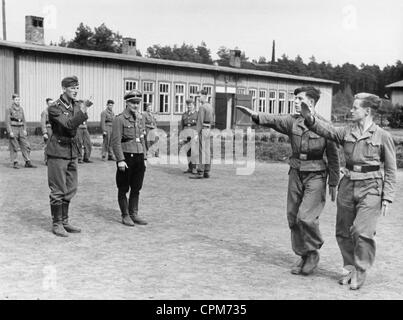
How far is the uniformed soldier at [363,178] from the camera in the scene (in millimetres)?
5406

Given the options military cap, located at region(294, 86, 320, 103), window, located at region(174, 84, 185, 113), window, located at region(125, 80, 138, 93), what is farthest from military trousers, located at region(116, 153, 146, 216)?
window, located at region(174, 84, 185, 113)

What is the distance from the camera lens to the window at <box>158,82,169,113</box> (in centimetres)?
3141

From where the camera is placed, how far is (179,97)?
3250 centimetres

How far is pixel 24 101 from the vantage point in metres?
24.6

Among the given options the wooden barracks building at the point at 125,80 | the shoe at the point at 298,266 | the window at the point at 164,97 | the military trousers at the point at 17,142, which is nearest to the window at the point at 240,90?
the wooden barracks building at the point at 125,80

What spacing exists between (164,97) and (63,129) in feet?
80.0

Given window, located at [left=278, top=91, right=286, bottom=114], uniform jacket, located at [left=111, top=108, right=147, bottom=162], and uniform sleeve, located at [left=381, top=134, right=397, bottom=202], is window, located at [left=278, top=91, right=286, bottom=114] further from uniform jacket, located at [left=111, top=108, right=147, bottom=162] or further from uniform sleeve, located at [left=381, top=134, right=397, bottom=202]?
uniform sleeve, located at [left=381, top=134, right=397, bottom=202]

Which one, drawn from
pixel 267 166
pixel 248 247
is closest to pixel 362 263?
pixel 248 247

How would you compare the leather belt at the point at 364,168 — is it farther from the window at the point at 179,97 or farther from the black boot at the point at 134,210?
the window at the point at 179,97

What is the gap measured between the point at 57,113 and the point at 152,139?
11.2 m

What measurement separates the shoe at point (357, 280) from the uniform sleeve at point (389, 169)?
74cm

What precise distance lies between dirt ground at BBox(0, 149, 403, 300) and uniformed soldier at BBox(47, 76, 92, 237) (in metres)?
0.41
